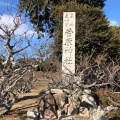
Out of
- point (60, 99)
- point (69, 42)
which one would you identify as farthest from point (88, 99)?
point (69, 42)

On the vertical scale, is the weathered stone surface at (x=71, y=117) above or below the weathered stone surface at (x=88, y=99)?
below

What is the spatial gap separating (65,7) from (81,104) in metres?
9.47

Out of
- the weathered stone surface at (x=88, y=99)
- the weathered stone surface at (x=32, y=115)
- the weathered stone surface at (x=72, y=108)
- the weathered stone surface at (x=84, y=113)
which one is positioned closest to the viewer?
the weathered stone surface at (x=32, y=115)

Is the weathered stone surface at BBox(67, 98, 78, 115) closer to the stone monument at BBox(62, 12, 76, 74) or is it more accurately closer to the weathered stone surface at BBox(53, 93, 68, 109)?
the weathered stone surface at BBox(53, 93, 68, 109)

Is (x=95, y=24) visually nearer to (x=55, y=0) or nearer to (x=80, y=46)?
(x=80, y=46)

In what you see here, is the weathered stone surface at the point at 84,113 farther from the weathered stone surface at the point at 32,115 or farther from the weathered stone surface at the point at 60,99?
the weathered stone surface at the point at 32,115

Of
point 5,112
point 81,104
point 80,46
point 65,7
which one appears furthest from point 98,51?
point 5,112

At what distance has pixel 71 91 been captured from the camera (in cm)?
927

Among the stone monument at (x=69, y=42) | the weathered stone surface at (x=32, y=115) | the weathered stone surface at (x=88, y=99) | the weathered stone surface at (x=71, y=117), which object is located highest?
the stone monument at (x=69, y=42)

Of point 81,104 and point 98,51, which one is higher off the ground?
point 98,51

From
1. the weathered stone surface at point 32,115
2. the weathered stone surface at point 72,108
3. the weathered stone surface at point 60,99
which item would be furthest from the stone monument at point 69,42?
the weathered stone surface at point 32,115

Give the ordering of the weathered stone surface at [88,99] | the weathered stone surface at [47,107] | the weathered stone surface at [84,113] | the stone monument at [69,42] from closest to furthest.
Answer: the weathered stone surface at [47,107]
the weathered stone surface at [84,113]
the weathered stone surface at [88,99]
the stone monument at [69,42]

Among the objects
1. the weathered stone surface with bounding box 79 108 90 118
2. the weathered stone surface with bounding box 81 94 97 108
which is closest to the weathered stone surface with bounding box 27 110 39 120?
the weathered stone surface with bounding box 79 108 90 118

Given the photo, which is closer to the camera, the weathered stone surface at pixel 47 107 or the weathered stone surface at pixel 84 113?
the weathered stone surface at pixel 47 107
